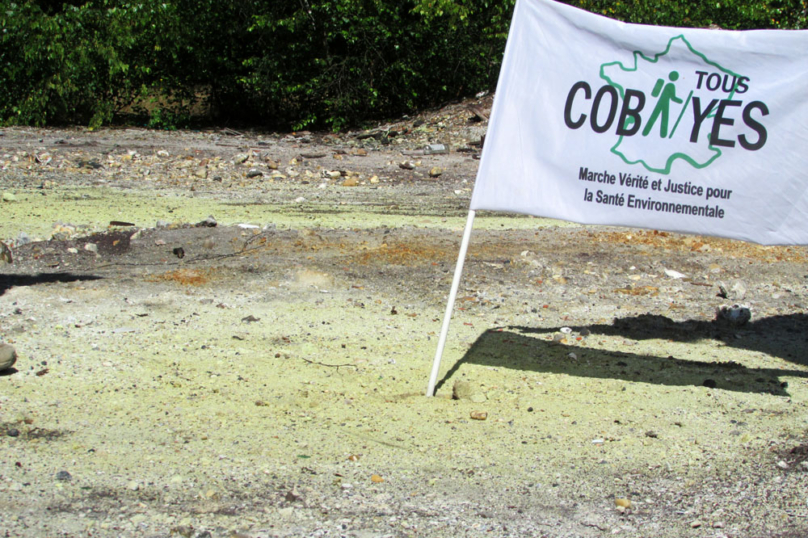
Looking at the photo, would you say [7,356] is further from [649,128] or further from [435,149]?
[435,149]

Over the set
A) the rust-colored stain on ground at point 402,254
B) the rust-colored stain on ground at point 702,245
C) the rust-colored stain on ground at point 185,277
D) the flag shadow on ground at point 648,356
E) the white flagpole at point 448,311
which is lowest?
the flag shadow on ground at point 648,356

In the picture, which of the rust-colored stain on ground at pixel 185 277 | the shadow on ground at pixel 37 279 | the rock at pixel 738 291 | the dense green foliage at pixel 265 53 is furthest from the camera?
the dense green foliage at pixel 265 53

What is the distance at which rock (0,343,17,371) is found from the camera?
12.8 ft

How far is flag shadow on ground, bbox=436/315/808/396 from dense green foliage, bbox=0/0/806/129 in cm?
1163

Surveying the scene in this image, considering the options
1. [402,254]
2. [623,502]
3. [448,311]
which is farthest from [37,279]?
[623,502]

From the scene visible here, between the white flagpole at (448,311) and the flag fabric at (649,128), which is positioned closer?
the flag fabric at (649,128)

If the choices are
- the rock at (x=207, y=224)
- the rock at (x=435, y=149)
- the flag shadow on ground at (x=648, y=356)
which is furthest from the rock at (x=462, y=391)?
the rock at (x=435, y=149)

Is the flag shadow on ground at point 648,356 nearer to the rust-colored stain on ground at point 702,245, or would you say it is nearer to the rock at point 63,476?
the rust-colored stain on ground at point 702,245

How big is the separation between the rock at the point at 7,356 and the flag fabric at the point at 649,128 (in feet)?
8.28

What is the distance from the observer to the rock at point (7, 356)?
391cm

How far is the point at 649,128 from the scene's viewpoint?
3.79 m

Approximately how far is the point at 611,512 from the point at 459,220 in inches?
220

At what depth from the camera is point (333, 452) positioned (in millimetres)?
3398

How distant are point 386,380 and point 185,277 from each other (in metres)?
2.41
